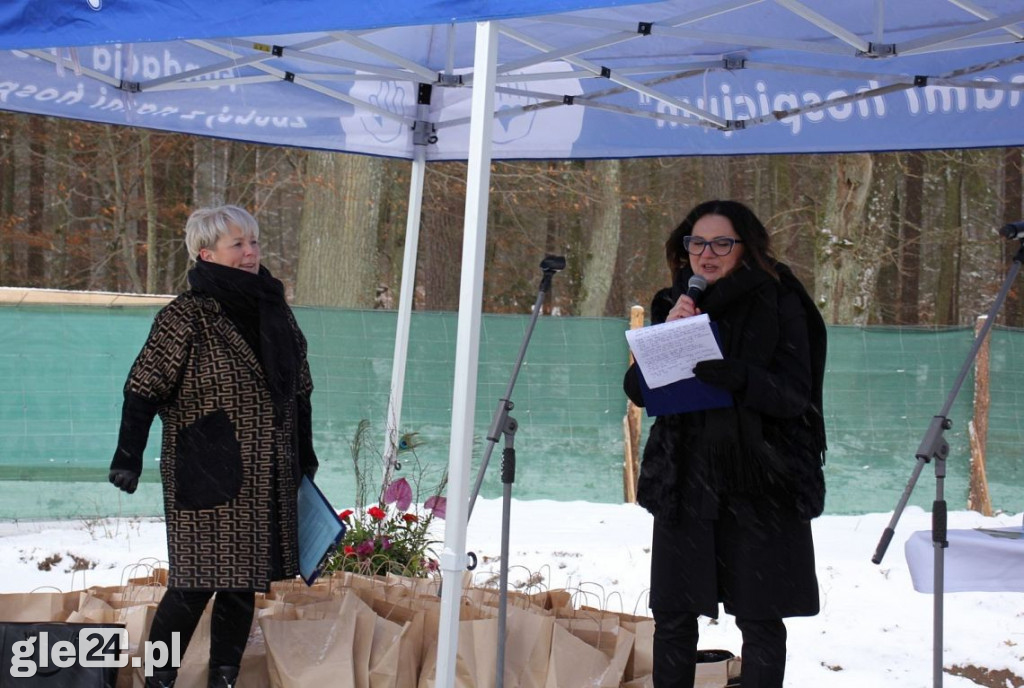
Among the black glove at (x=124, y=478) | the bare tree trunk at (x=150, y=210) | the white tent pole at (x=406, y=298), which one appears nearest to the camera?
the black glove at (x=124, y=478)

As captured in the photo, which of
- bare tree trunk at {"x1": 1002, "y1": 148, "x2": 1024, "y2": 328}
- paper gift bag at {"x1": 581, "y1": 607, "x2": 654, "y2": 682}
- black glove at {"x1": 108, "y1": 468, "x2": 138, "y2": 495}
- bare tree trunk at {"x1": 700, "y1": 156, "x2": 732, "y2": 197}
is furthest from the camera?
bare tree trunk at {"x1": 700, "y1": 156, "x2": 732, "y2": 197}

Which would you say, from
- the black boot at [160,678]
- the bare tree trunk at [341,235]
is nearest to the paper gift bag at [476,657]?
the black boot at [160,678]

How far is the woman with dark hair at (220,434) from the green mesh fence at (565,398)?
4498 millimetres

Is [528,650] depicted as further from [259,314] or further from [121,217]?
[121,217]

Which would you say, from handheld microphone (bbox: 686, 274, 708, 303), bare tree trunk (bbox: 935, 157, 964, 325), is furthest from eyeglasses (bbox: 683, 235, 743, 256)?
bare tree trunk (bbox: 935, 157, 964, 325)

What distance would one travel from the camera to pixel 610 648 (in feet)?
13.3

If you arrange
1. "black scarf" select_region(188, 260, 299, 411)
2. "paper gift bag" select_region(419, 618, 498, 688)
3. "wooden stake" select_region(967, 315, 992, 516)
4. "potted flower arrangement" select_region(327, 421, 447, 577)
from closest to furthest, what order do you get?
"black scarf" select_region(188, 260, 299, 411), "paper gift bag" select_region(419, 618, 498, 688), "potted flower arrangement" select_region(327, 421, 447, 577), "wooden stake" select_region(967, 315, 992, 516)

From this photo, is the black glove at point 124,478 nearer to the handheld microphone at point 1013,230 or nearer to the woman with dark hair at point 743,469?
the woman with dark hair at point 743,469

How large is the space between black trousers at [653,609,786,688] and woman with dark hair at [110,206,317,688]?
1231 millimetres

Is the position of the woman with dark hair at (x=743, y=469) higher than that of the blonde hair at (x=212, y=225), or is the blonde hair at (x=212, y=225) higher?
the blonde hair at (x=212, y=225)

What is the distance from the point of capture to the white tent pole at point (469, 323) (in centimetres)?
309

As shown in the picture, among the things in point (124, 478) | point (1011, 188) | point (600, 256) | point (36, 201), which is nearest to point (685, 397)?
point (124, 478)

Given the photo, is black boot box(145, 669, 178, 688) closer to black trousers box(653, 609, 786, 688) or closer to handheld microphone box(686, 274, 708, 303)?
black trousers box(653, 609, 786, 688)

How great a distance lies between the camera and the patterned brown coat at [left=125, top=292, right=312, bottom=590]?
3.56 metres
